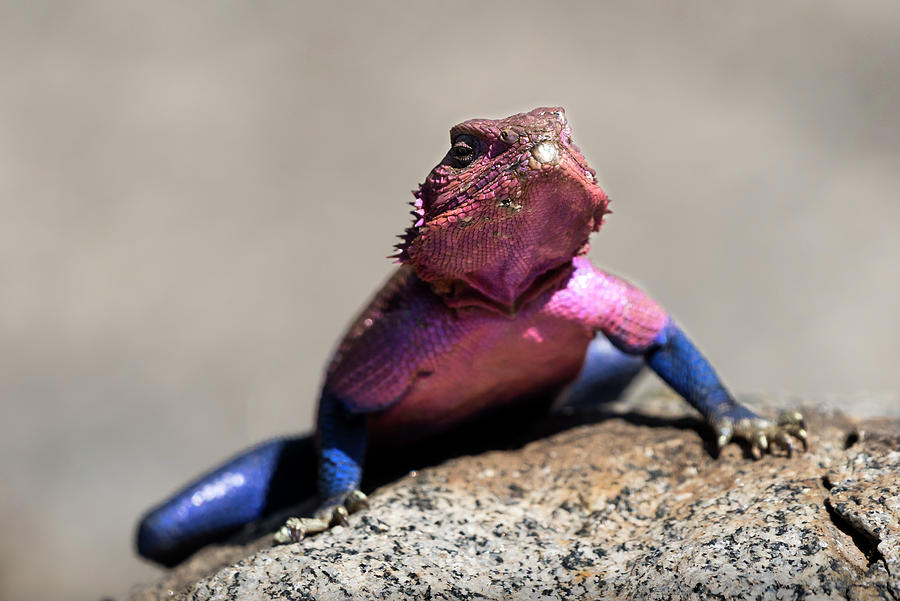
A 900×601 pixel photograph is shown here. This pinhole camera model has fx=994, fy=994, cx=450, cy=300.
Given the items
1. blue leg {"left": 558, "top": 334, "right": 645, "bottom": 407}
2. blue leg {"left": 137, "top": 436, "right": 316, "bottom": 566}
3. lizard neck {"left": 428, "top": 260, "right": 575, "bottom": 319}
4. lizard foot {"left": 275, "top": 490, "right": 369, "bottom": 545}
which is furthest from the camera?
blue leg {"left": 558, "top": 334, "right": 645, "bottom": 407}

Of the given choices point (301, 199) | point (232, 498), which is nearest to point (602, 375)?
point (232, 498)

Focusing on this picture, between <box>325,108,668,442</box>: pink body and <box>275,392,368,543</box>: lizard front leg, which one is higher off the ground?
<box>325,108,668,442</box>: pink body

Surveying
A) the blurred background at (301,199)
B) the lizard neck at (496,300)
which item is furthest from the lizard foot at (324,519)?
the blurred background at (301,199)

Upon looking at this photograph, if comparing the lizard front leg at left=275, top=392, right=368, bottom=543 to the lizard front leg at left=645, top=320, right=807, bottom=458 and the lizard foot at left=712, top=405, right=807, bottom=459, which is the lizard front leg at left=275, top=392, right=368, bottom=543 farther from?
the lizard foot at left=712, top=405, right=807, bottom=459

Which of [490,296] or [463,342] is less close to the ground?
[490,296]

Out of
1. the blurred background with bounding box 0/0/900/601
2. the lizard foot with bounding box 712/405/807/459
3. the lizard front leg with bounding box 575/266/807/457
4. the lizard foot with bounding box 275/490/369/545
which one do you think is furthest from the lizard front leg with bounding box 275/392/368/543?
the blurred background with bounding box 0/0/900/601

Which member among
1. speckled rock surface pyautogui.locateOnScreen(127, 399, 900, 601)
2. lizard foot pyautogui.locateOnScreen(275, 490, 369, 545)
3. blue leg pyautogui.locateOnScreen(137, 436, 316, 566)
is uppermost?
speckled rock surface pyautogui.locateOnScreen(127, 399, 900, 601)

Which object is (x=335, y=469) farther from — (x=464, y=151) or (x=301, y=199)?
(x=301, y=199)
